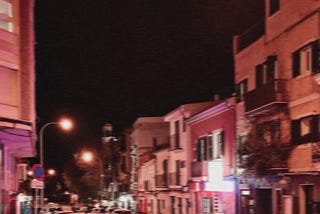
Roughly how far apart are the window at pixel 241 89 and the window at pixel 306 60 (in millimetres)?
6498

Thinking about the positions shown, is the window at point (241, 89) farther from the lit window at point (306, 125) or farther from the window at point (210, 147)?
the lit window at point (306, 125)

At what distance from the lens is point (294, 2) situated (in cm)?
2520

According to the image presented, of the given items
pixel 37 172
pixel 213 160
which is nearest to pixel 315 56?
pixel 37 172

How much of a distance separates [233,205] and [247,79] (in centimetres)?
657

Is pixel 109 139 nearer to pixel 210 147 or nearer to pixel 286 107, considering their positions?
pixel 210 147

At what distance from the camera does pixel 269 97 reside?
26.0m

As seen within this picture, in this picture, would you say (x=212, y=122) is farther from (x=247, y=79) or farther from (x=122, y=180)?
(x=122, y=180)

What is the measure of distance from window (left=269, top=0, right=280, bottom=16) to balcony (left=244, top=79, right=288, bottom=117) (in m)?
3.67

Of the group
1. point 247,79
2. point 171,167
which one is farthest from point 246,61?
point 171,167

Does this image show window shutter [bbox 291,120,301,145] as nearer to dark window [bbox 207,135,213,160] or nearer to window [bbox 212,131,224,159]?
window [bbox 212,131,224,159]

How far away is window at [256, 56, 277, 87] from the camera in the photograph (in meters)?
27.5

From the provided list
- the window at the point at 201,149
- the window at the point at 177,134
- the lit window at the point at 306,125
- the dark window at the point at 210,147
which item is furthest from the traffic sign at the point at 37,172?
the window at the point at 177,134

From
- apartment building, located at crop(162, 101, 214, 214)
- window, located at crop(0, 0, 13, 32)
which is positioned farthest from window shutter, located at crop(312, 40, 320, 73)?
apartment building, located at crop(162, 101, 214, 214)

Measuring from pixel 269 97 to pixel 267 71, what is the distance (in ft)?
8.27
